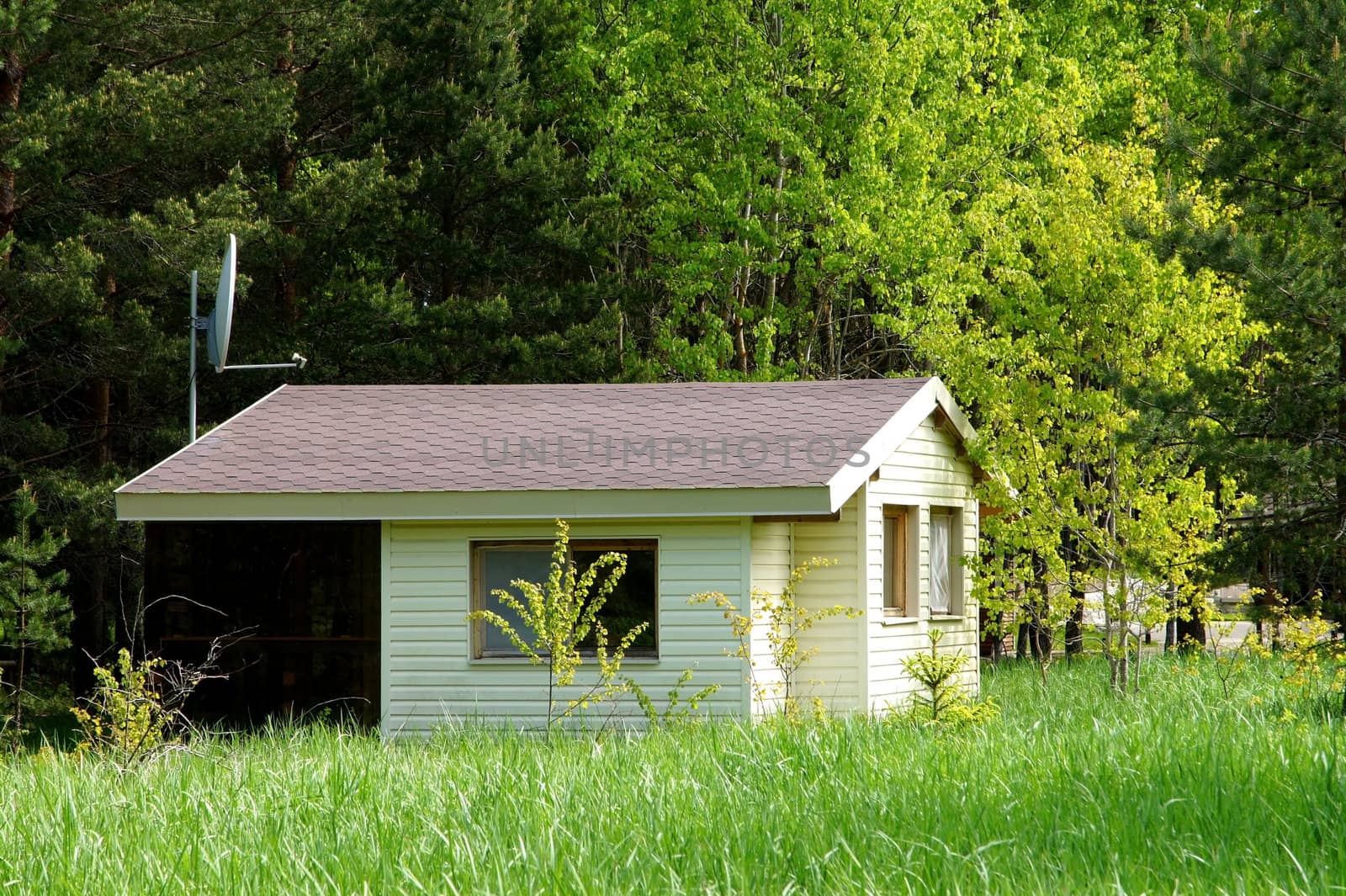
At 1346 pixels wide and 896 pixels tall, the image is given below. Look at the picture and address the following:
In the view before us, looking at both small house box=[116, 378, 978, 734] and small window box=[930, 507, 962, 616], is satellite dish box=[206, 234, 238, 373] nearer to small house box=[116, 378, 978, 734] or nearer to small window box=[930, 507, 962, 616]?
small house box=[116, 378, 978, 734]

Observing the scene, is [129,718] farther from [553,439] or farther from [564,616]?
[553,439]

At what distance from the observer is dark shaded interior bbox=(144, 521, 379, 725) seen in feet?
43.7

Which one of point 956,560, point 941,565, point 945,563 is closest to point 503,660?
point 941,565

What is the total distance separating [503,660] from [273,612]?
7.69 feet

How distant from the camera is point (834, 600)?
13844 mm

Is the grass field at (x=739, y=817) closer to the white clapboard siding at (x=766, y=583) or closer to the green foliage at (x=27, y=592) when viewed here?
the white clapboard siding at (x=766, y=583)

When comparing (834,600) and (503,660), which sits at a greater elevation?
(834,600)

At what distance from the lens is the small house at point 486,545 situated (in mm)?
12828

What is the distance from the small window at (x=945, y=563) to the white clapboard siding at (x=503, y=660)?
361 cm

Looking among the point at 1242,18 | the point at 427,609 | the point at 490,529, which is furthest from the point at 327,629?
the point at 1242,18

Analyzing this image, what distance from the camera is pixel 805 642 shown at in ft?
45.7

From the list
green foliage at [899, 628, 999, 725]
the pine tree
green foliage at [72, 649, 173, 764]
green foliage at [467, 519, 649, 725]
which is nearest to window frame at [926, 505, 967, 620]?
the pine tree

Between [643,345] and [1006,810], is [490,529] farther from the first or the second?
[643,345]

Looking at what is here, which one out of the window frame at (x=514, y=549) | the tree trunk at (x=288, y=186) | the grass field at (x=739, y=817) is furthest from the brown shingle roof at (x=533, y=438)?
the tree trunk at (x=288, y=186)
